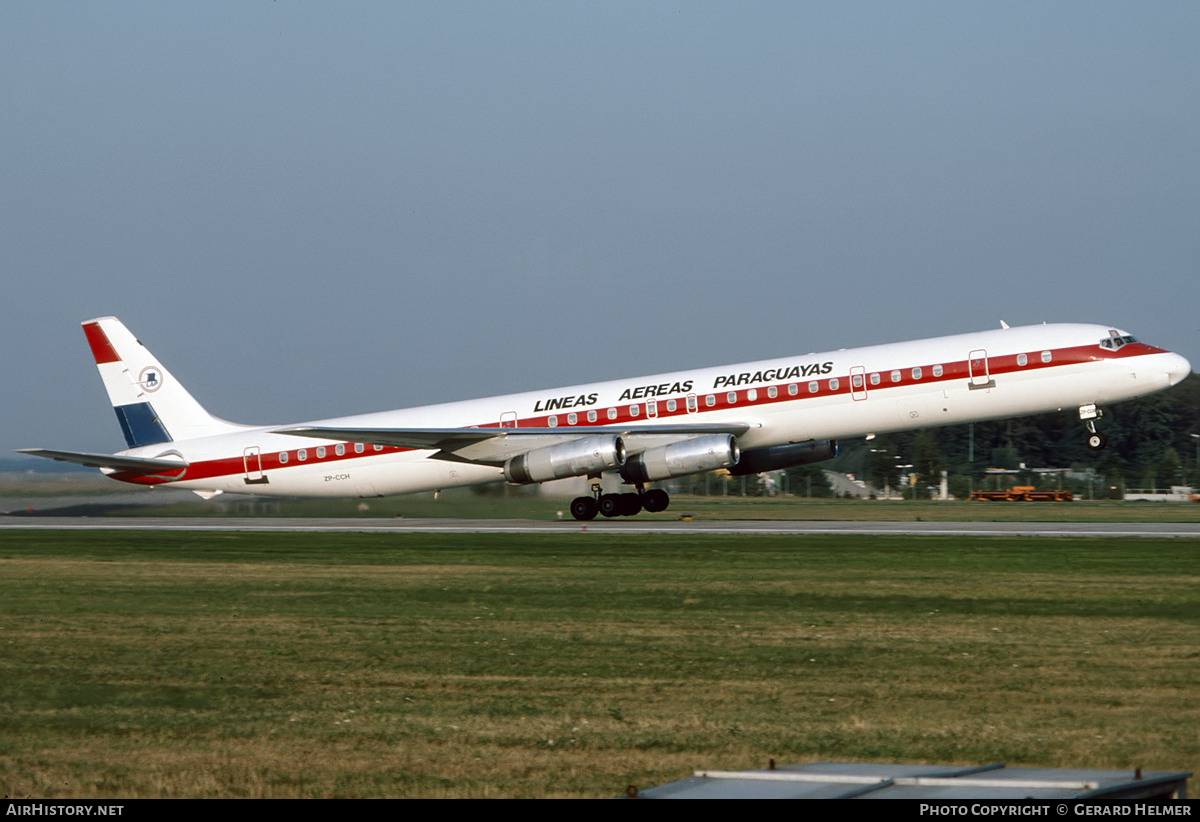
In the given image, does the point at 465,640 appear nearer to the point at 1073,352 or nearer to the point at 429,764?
the point at 429,764

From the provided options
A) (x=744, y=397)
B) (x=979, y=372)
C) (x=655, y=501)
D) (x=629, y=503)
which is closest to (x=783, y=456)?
(x=744, y=397)

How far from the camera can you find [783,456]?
36.6 metres

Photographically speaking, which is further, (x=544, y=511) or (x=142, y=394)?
(x=544, y=511)

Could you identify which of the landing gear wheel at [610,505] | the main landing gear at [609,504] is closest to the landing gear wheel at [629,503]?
the main landing gear at [609,504]

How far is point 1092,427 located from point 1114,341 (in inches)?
86.2

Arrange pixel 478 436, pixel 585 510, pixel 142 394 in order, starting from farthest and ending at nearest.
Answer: pixel 142 394, pixel 585 510, pixel 478 436

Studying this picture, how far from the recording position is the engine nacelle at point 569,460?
34656mm

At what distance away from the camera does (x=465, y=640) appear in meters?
14.1

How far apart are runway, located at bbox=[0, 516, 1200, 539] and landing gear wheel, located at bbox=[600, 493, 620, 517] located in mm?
317

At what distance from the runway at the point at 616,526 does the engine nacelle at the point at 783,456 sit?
5.06 ft

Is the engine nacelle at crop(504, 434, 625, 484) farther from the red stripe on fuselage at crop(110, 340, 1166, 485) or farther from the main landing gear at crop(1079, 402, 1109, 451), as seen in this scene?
the main landing gear at crop(1079, 402, 1109, 451)

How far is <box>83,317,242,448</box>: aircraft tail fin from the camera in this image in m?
41.0

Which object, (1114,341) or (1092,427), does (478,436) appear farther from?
(1114,341)
